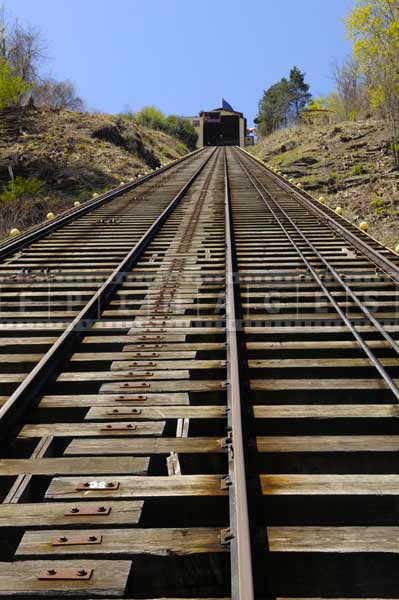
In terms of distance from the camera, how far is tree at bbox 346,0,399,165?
24391 millimetres

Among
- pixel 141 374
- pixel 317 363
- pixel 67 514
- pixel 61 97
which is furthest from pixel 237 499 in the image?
pixel 61 97

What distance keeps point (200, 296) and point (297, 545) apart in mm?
4383

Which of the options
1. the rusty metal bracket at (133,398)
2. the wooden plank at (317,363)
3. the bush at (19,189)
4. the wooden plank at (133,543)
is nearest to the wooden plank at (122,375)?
the rusty metal bracket at (133,398)

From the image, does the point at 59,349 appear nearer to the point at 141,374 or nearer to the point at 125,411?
the point at 141,374

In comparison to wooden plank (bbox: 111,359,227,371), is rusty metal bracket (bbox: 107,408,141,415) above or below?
below

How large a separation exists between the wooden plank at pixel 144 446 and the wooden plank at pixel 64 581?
966mm

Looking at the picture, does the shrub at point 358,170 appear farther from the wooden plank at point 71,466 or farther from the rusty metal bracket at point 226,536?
the rusty metal bracket at point 226,536

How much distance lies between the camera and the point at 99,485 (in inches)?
127

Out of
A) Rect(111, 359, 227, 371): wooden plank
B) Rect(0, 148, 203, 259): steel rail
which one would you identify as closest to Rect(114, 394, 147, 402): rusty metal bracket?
Rect(111, 359, 227, 371): wooden plank

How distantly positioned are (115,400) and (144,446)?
2.44 feet

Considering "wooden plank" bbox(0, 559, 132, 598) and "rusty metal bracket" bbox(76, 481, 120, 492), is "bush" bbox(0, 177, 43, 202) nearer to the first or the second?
"rusty metal bracket" bbox(76, 481, 120, 492)

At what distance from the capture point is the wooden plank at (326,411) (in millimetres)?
4020

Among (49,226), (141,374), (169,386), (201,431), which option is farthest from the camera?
(49,226)

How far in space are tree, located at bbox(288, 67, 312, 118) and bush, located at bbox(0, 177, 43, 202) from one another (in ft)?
204
